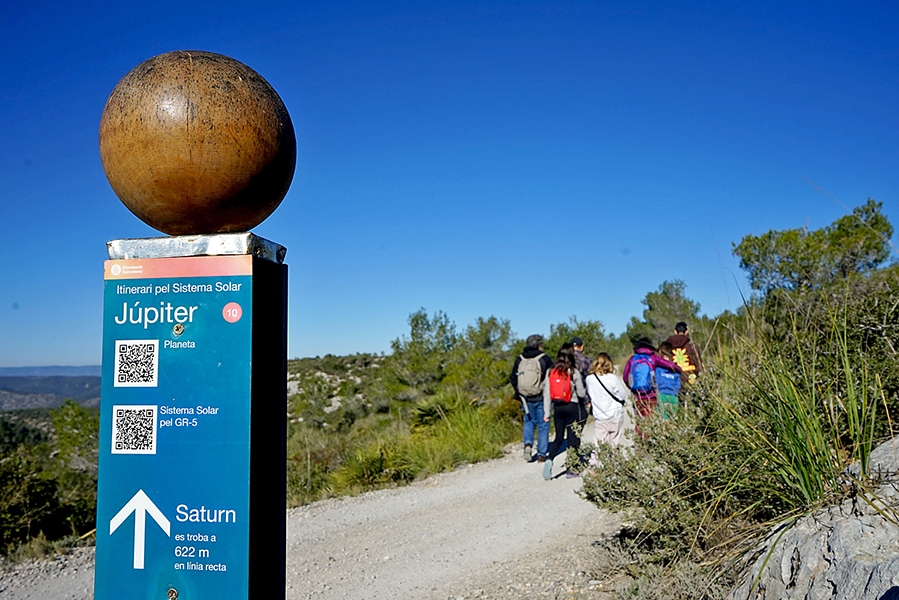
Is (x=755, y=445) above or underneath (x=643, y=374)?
underneath

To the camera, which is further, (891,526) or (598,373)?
(598,373)

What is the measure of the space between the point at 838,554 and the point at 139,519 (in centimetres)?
311

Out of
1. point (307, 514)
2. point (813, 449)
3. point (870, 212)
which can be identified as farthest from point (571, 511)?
point (870, 212)

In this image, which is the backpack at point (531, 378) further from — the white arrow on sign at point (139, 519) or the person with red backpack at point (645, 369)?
the white arrow on sign at point (139, 519)

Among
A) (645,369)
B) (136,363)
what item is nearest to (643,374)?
(645,369)

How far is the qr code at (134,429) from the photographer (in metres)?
2.46

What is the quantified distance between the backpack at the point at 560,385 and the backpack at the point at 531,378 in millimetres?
614

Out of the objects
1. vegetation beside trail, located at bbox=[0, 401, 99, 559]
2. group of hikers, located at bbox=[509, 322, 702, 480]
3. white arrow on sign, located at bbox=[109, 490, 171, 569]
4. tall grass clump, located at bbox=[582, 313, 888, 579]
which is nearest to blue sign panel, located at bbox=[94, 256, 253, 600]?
white arrow on sign, located at bbox=[109, 490, 171, 569]

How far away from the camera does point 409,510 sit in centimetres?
859

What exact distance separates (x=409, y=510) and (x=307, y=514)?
1.29 metres

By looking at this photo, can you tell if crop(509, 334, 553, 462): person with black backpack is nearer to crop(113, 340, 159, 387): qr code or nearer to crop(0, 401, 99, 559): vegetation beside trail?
crop(0, 401, 99, 559): vegetation beside trail

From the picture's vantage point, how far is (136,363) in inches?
99.3

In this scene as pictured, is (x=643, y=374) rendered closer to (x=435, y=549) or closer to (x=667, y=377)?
(x=667, y=377)

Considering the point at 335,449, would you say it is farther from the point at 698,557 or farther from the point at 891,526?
the point at 891,526
